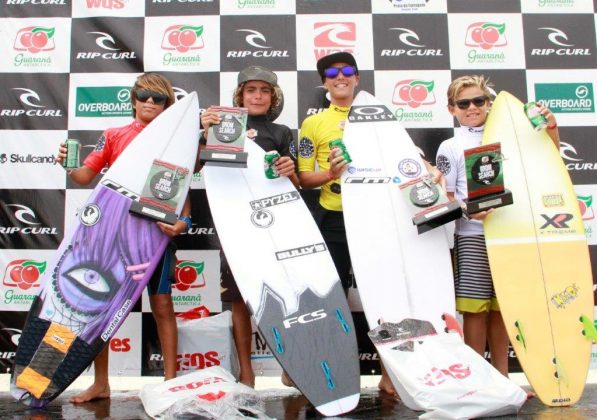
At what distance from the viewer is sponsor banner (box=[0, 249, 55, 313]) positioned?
3.43 metres

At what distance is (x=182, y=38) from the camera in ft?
A: 11.9

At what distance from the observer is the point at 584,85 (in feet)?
11.9

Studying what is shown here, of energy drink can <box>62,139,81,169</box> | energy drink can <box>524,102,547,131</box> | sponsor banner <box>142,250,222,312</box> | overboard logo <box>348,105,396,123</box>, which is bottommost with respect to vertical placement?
sponsor banner <box>142,250,222,312</box>

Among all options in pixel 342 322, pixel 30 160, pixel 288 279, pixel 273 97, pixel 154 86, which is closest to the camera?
pixel 342 322

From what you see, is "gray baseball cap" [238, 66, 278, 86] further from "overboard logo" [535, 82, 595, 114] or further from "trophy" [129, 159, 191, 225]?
"overboard logo" [535, 82, 595, 114]

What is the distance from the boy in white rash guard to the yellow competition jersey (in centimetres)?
58

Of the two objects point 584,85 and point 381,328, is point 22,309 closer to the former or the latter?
point 381,328

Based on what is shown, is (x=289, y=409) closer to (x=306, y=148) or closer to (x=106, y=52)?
(x=306, y=148)

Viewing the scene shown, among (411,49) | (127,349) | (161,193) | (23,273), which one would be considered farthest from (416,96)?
(23,273)

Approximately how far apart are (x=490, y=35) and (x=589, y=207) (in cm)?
129

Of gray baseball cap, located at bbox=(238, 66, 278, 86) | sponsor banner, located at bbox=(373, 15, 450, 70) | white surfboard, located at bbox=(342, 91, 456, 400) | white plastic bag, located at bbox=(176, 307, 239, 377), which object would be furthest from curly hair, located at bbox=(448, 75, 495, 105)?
white plastic bag, located at bbox=(176, 307, 239, 377)

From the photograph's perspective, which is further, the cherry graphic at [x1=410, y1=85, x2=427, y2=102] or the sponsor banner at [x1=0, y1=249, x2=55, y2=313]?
the cherry graphic at [x1=410, y1=85, x2=427, y2=102]

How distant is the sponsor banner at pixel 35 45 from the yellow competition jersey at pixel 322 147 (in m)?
1.73

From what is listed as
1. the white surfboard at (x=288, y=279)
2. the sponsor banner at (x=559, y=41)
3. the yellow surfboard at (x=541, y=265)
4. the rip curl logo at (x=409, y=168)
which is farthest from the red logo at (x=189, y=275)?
the sponsor banner at (x=559, y=41)
